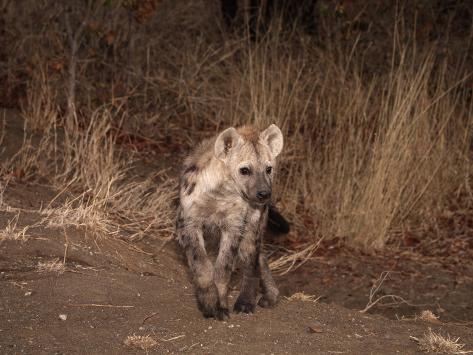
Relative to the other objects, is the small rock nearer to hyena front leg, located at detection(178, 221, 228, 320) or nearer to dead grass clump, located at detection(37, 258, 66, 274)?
hyena front leg, located at detection(178, 221, 228, 320)

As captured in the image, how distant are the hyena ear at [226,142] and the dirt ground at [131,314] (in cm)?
76

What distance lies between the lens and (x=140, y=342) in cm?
373

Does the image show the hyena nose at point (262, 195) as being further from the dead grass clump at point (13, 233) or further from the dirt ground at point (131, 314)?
the dead grass clump at point (13, 233)

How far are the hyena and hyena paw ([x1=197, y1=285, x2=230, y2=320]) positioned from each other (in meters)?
0.09

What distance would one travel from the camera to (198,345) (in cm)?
387

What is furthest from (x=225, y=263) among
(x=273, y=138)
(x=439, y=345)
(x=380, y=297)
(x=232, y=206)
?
(x=380, y=297)

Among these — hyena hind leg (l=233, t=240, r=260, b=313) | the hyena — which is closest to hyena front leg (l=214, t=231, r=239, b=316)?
the hyena

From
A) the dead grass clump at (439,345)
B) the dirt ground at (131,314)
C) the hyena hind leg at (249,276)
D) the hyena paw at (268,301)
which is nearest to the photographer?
the dirt ground at (131,314)

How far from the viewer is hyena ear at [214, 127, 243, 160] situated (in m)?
4.68

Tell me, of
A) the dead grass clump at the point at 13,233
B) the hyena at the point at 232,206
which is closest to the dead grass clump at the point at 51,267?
the dead grass clump at the point at 13,233

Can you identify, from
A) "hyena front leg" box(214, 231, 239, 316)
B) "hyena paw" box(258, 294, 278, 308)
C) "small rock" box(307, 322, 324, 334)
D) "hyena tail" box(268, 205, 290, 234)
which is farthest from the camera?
"hyena tail" box(268, 205, 290, 234)

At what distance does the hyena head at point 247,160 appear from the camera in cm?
463

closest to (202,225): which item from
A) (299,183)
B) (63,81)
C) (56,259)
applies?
(56,259)

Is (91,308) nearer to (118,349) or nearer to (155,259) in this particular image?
(118,349)
